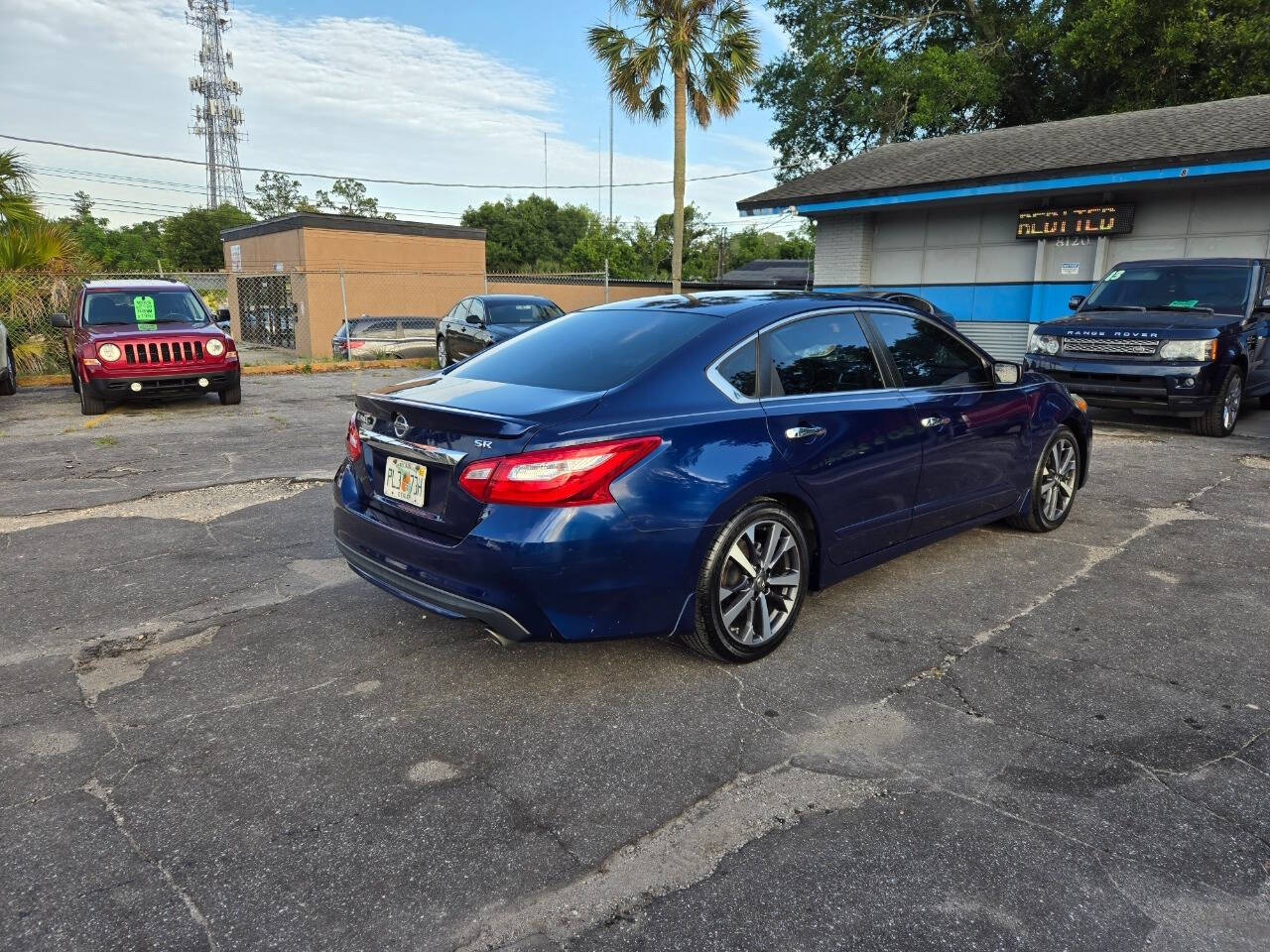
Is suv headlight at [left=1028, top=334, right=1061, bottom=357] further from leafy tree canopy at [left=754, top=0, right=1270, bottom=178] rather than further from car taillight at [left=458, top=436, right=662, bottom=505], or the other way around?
leafy tree canopy at [left=754, top=0, right=1270, bottom=178]

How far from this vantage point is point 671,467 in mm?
3156

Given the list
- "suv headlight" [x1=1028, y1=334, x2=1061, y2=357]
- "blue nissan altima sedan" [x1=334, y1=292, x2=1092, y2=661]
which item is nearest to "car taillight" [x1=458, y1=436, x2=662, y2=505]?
"blue nissan altima sedan" [x1=334, y1=292, x2=1092, y2=661]

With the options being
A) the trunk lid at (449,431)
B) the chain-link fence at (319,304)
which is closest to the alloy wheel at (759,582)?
the trunk lid at (449,431)

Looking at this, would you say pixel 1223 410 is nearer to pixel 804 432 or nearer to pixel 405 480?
pixel 804 432

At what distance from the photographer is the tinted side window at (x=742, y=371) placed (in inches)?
139

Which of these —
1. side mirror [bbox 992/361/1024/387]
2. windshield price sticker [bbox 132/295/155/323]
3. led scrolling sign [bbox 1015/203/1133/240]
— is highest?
led scrolling sign [bbox 1015/203/1133/240]

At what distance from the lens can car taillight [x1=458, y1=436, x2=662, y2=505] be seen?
9.79ft

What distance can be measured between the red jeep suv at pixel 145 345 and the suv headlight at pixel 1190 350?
35.3 ft

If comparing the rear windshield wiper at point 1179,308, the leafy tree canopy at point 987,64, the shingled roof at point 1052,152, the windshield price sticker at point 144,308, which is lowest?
the windshield price sticker at point 144,308

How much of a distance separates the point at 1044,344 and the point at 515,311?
29.3 ft

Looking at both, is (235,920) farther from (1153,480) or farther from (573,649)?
(1153,480)

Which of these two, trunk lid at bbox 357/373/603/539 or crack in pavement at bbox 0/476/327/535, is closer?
trunk lid at bbox 357/373/603/539

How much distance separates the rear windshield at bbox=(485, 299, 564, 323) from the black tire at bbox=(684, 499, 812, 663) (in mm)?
12048

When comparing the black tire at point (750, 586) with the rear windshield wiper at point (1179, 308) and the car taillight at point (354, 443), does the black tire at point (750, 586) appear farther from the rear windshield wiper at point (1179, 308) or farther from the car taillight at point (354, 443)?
the rear windshield wiper at point (1179, 308)
